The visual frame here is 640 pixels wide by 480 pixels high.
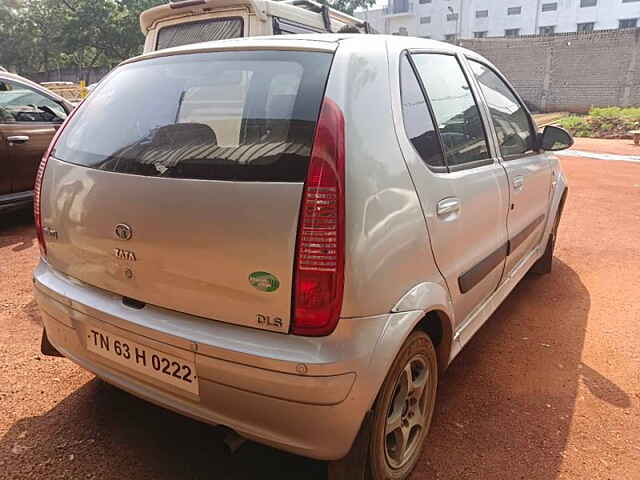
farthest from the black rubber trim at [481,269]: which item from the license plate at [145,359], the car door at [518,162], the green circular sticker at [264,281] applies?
the license plate at [145,359]

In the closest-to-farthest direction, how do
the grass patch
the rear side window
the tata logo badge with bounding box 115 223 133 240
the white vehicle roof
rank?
the tata logo badge with bounding box 115 223 133 240, the white vehicle roof, the rear side window, the grass patch

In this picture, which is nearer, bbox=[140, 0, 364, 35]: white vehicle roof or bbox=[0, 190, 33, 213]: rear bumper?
bbox=[0, 190, 33, 213]: rear bumper

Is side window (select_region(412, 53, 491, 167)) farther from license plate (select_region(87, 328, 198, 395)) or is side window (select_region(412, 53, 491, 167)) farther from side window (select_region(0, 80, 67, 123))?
side window (select_region(0, 80, 67, 123))

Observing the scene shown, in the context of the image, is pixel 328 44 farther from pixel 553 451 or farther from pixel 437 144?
pixel 553 451

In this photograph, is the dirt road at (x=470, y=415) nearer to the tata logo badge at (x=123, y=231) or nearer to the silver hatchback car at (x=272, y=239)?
the silver hatchback car at (x=272, y=239)

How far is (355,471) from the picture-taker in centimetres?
162

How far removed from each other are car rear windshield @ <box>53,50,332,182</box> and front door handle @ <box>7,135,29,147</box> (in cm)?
342

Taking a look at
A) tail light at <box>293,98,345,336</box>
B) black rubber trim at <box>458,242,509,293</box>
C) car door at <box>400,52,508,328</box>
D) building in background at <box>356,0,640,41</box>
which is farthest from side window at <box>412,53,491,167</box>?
building in background at <box>356,0,640,41</box>

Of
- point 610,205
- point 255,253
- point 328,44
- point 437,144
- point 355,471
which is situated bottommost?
point 610,205

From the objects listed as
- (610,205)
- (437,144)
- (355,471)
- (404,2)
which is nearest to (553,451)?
(355,471)

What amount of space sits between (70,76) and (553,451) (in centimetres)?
4855

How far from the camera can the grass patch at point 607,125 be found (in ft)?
55.2

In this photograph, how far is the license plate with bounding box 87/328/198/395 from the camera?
159 centimetres

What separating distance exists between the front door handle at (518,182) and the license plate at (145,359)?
1.96 metres
